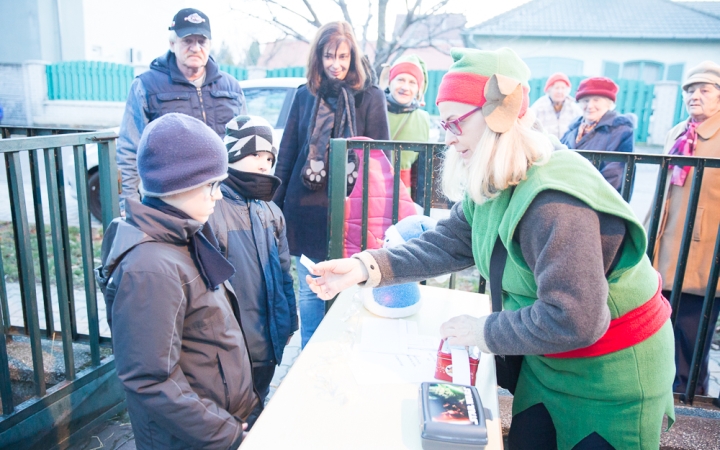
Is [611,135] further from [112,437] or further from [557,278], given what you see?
[112,437]

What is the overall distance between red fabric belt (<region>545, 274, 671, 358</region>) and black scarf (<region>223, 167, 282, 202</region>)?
1.36 metres

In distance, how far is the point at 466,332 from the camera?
1.55m

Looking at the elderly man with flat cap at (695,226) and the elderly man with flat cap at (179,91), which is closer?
the elderly man with flat cap at (695,226)

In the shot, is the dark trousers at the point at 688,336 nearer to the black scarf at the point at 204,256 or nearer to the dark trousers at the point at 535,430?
the dark trousers at the point at 535,430

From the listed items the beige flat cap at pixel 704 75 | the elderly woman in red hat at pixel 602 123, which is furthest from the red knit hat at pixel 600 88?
the beige flat cap at pixel 704 75

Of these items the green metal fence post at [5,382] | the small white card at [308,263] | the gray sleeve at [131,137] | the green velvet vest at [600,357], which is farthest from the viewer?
the gray sleeve at [131,137]

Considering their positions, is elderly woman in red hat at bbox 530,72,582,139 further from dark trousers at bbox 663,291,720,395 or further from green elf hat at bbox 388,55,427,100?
dark trousers at bbox 663,291,720,395

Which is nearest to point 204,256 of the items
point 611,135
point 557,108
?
point 611,135

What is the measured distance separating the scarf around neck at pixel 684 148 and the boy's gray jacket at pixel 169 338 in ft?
8.68

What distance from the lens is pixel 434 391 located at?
4.50ft

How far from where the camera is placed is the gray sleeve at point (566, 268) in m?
1.31

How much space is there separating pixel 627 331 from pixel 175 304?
125 cm

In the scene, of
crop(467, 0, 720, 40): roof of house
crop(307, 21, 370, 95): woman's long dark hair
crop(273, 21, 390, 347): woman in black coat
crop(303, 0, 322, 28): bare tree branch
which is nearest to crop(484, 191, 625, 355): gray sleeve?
crop(273, 21, 390, 347): woman in black coat

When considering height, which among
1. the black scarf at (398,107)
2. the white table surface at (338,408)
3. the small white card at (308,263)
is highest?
the black scarf at (398,107)
